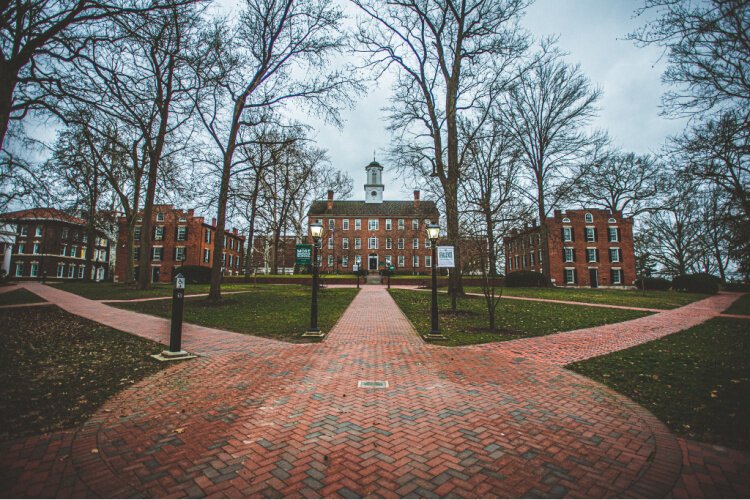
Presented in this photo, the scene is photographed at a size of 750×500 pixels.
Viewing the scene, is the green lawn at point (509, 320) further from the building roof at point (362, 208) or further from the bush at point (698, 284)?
the building roof at point (362, 208)

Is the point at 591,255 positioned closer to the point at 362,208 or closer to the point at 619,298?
the point at 619,298

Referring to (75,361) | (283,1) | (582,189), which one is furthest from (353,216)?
(75,361)

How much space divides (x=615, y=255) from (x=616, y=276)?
2.49 meters

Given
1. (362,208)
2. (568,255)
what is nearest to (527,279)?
(568,255)

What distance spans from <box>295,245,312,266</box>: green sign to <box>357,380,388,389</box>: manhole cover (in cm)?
433

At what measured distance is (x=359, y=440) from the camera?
312 cm

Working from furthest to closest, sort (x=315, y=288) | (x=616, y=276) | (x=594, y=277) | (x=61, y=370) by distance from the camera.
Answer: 1. (x=594, y=277)
2. (x=616, y=276)
3. (x=315, y=288)
4. (x=61, y=370)

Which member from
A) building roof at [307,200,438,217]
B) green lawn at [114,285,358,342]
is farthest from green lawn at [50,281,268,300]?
building roof at [307,200,438,217]

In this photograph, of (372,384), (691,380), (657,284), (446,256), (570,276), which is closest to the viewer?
(372,384)

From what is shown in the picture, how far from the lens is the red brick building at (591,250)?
1492 inches

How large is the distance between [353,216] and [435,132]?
35.5 meters

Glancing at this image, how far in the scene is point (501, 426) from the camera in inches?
135

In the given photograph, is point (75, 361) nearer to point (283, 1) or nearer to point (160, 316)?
point (160, 316)

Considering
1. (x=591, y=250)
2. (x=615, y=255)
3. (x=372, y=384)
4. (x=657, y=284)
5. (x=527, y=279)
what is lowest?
(x=372, y=384)
